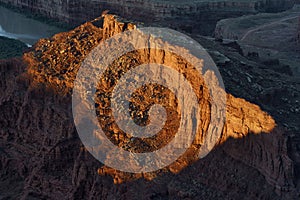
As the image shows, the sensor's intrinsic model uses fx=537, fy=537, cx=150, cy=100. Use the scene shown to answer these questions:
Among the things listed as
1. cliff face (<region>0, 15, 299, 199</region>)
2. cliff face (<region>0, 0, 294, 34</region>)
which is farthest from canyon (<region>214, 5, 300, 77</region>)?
cliff face (<region>0, 15, 299, 199</region>)

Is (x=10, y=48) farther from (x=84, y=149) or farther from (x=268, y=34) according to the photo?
(x=84, y=149)

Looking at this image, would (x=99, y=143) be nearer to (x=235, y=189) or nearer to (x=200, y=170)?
(x=200, y=170)

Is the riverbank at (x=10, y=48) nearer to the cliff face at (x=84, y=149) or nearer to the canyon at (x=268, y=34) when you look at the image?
the canyon at (x=268, y=34)

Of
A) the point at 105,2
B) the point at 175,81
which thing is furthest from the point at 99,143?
the point at 105,2

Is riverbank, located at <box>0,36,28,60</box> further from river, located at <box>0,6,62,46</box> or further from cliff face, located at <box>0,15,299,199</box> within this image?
cliff face, located at <box>0,15,299,199</box>

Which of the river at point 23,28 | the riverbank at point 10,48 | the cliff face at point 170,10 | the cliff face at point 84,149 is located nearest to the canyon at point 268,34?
the cliff face at point 170,10
